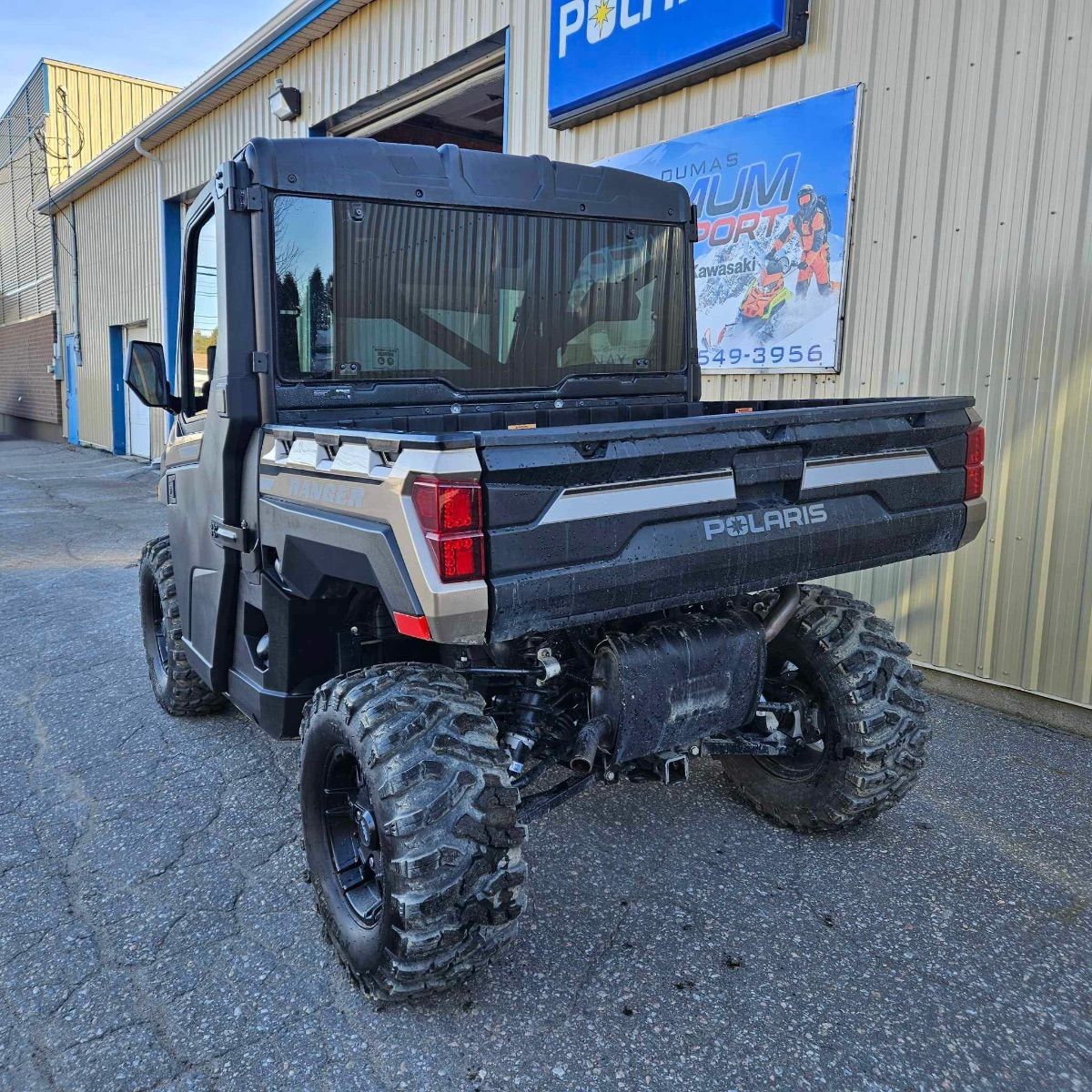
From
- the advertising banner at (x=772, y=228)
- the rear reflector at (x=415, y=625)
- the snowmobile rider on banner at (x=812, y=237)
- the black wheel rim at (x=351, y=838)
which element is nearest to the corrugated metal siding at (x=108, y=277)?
the advertising banner at (x=772, y=228)

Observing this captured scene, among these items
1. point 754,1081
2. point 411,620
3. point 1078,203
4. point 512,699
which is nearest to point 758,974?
point 754,1081

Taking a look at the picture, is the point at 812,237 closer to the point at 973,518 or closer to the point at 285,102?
the point at 973,518

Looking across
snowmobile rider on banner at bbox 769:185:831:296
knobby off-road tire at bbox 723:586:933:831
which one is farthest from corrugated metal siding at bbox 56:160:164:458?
knobby off-road tire at bbox 723:586:933:831

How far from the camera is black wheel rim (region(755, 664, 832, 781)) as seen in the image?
11.0 feet

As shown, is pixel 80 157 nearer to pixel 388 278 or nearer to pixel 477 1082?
pixel 388 278

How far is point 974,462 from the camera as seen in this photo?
3.19 m

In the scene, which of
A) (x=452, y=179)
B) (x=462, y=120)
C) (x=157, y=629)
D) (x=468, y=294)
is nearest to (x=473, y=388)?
(x=468, y=294)

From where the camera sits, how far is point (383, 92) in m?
9.52

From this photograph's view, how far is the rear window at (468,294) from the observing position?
3.09 meters

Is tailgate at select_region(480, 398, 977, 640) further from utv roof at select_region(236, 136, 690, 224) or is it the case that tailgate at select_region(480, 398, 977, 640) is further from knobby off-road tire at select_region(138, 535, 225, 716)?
knobby off-road tire at select_region(138, 535, 225, 716)

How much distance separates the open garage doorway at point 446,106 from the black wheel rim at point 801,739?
249 inches

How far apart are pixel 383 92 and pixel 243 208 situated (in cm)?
754

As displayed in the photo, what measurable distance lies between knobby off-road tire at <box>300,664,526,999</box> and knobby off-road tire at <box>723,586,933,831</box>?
135 centimetres

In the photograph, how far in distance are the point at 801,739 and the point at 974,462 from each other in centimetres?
117
